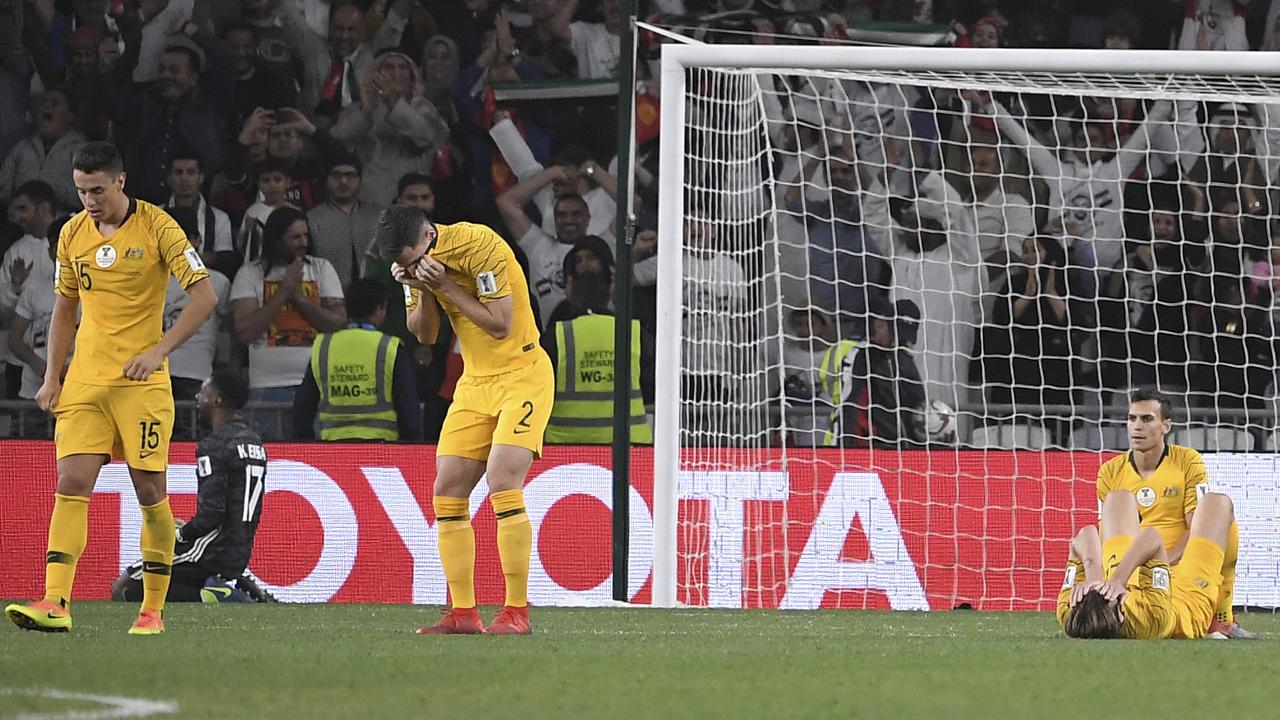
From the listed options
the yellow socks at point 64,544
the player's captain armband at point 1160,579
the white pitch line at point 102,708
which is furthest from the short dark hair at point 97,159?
the player's captain armband at point 1160,579

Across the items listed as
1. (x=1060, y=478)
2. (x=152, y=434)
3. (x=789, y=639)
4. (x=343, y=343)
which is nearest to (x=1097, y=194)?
(x=1060, y=478)

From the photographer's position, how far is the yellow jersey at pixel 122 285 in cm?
750

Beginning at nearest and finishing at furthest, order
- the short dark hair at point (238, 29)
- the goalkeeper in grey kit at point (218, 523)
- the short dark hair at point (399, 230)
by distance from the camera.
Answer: the short dark hair at point (399, 230)
the goalkeeper in grey kit at point (218, 523)
the short dark hair at point (238, 29)

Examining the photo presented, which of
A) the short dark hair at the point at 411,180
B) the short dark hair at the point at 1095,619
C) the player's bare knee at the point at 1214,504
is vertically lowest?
the short dark hair at the point at 1095,619

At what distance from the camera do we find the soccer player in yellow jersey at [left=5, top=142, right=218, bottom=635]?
294 inches

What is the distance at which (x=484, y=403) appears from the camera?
7684 millimetres

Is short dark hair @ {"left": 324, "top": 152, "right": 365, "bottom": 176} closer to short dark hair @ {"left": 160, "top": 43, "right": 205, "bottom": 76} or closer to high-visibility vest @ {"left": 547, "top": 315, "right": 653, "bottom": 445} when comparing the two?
short dark hair @ {"left": 160, "top": 43, "right": 205, "bottom": 76}

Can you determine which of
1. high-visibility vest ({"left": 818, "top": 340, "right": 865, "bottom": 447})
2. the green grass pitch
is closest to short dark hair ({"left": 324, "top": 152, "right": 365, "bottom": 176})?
high-visibility vest ({"left": 818, "top": 340, "right": 865, "bottom": 447})

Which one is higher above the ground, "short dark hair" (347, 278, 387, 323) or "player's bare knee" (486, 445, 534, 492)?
"short dark hair" (347, 278, 387, 323)

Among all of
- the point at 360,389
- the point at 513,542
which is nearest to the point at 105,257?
the point at 513,542

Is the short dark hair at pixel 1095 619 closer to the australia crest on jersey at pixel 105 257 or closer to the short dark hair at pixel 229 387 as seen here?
the australia crest on jersey at pixel 105 257

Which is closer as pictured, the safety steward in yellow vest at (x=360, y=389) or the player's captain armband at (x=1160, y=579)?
the player's captain armband at (x=1160, y=579)

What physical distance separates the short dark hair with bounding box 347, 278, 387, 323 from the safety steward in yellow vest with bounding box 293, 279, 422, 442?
1.25 feet

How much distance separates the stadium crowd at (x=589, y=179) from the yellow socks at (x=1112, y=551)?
3.58m
